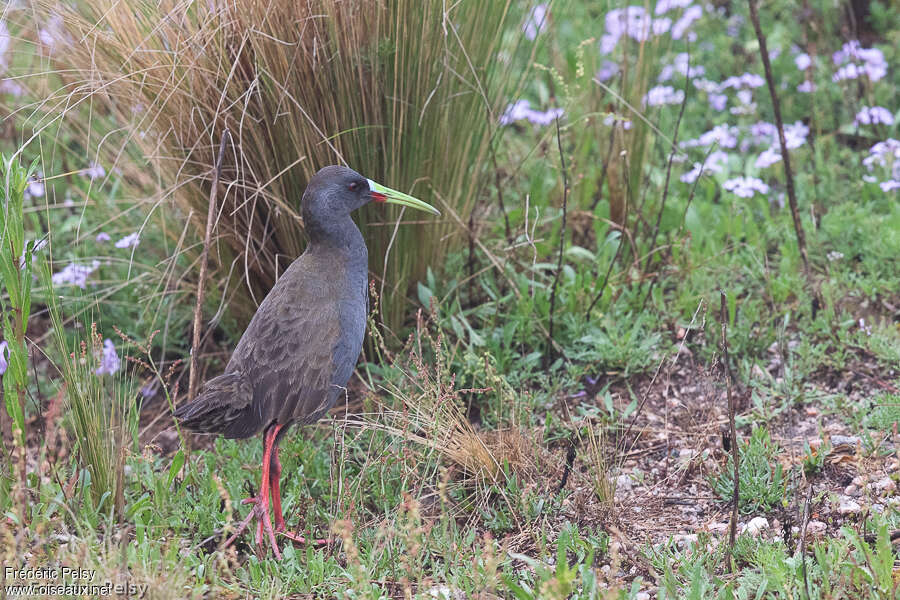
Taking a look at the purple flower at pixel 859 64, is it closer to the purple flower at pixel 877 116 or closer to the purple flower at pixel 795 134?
the purple flower at pixel 877 116

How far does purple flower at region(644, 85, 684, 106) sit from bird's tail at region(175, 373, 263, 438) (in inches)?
102

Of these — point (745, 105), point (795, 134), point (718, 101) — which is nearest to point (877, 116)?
point (795, 134)

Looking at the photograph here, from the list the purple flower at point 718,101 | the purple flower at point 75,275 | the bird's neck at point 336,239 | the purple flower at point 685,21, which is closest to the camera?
the bird's neck at point 336,239

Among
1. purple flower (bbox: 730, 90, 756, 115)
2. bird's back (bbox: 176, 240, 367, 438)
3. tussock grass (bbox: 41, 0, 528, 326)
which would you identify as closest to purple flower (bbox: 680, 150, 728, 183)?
purple flower (bbox: 730, 90, 756, 115)

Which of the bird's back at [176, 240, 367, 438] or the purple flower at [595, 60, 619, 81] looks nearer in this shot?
the bird's back at [176, 240, 367, 438]

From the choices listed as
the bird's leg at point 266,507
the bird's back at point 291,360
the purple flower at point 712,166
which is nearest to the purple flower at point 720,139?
the purple flower at point 712,166

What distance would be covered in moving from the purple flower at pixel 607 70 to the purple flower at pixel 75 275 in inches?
113

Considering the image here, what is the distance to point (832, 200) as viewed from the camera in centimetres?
467

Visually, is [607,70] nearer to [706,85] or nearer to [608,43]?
[608,43]

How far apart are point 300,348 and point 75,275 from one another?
143 cm

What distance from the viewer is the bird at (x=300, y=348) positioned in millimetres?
3033

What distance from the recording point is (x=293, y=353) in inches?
121

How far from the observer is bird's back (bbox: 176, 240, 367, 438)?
9.94 feet

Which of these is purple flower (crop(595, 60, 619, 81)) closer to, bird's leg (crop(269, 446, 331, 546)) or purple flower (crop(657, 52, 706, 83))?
purple flower (crop(657, 52, 706, 83))
